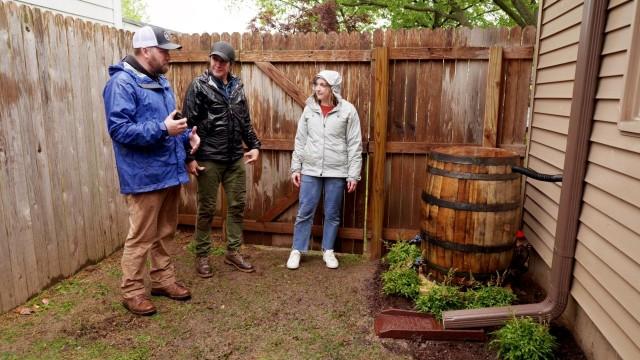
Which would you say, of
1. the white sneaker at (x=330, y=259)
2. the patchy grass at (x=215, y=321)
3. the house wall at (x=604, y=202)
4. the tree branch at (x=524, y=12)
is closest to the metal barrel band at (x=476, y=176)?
the house wall at (x=604, y=202)

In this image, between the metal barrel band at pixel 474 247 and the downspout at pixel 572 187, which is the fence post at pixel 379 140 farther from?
the downspout at pixel 572 187

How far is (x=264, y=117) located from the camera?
14.6ft

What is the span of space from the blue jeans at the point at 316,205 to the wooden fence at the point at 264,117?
33 cm

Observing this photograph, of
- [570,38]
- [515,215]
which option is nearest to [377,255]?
[515,215]

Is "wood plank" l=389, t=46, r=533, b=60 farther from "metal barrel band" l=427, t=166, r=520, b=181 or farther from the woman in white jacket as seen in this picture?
"metal barrel band" l=427, t=166, r=520, b=181

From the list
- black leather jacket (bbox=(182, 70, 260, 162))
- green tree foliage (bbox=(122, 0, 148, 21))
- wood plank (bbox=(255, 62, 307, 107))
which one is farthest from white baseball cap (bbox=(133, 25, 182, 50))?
green tree foliage (bbox=(122, 0, 148, 21))

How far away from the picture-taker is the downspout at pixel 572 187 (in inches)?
97.5

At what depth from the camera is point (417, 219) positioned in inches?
171

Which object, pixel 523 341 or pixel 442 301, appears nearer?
pixel 523 341

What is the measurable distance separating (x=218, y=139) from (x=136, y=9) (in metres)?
28.1

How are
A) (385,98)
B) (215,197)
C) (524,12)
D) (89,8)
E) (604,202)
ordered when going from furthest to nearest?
1. (524,12)
2. (89,8)
3. (385,98)
4. (215,197)
5. (604,202)

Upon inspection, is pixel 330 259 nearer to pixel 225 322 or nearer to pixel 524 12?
pixel 225 322

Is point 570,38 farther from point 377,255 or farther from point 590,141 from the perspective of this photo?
point 377,255

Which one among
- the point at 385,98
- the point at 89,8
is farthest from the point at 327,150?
the point at 89,8
